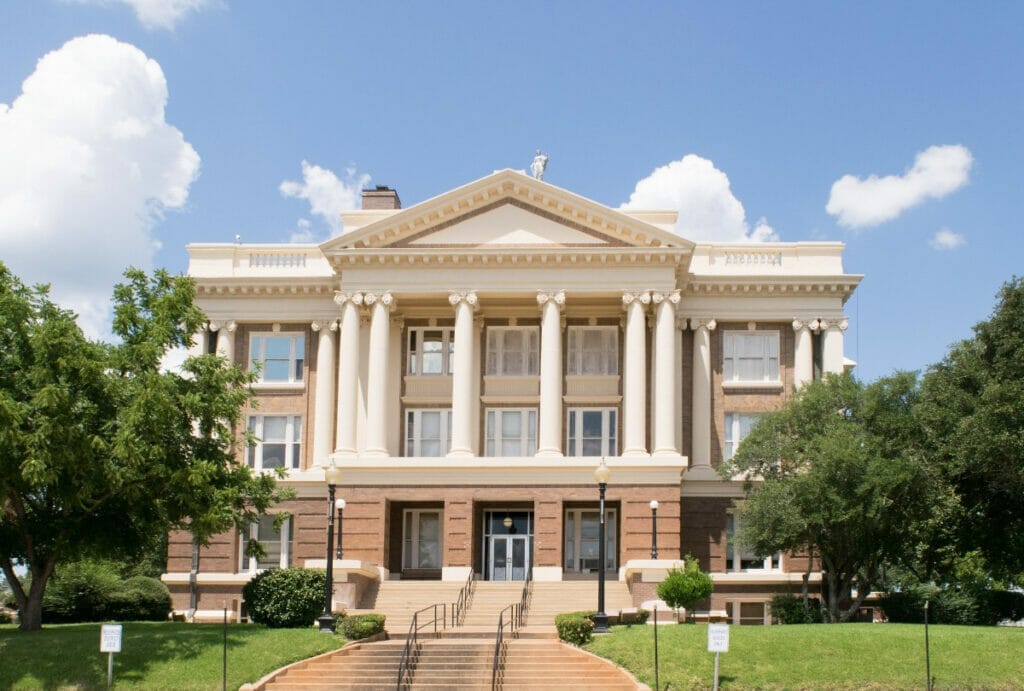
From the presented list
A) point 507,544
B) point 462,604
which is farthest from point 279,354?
point 462,604

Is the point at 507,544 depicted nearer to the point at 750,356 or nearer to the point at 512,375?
the point at 512,375

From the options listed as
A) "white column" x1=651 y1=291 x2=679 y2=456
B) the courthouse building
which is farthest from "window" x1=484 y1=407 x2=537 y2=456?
"white column" x1=651 y1=291 x2=679 y2=456

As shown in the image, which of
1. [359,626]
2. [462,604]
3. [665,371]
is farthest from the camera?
[665,371]

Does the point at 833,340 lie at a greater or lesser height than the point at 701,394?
greater

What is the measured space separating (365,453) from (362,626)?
13.2m

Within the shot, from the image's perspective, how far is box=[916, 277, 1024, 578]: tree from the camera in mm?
38250

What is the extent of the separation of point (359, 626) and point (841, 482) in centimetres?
1521

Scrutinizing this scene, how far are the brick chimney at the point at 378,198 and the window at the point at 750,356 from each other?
558 inches

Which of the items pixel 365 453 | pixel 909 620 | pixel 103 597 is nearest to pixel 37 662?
pixel 103 597

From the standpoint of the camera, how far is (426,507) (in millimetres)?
49250

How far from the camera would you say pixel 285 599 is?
36.0m

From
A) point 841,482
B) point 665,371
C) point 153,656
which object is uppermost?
point 665,371

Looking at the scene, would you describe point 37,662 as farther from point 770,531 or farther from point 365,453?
point 770,531

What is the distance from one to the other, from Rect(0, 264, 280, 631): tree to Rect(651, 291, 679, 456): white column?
15470mm
